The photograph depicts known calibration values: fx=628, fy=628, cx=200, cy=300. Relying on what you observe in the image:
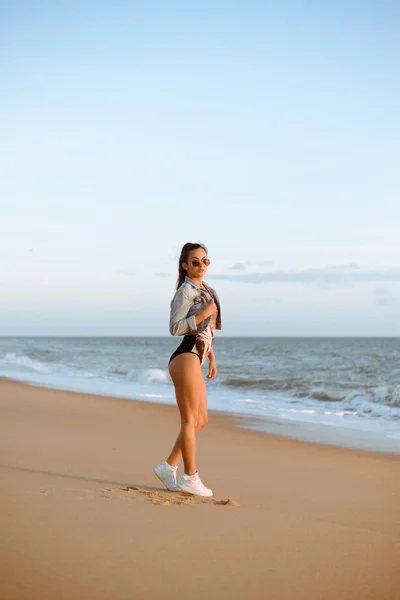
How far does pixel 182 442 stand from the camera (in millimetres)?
4719

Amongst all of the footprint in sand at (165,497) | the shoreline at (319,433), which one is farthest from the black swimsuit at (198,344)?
the shoreline at (319,433)

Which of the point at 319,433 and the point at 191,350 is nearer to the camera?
the point at 191,350

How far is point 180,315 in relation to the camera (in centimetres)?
472

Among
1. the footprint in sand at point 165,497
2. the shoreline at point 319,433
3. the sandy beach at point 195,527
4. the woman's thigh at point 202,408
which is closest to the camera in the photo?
the sandy beach at point 195,527

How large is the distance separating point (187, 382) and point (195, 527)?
1.19 metres

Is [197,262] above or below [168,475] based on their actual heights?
above

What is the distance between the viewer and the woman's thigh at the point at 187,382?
4660 millimetres

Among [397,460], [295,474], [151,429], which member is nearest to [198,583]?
[295,474]

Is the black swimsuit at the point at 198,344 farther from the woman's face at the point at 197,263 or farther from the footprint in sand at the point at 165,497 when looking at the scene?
the footprint in sand at the point at 165,497

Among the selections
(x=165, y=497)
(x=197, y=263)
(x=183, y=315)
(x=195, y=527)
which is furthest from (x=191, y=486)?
(x=197, y=263)

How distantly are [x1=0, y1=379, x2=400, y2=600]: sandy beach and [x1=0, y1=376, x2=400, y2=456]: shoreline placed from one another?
62.3 inches

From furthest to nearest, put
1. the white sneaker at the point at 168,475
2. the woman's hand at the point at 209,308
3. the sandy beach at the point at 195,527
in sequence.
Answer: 1. the white sneaker at the point at 168,475
2. the woman's hand at the point at 209,308
3. the sandy beach at the point at 195,527

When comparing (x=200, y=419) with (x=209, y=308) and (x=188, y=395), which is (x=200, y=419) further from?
(x=209, y=308)

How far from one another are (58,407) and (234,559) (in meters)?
9.17
